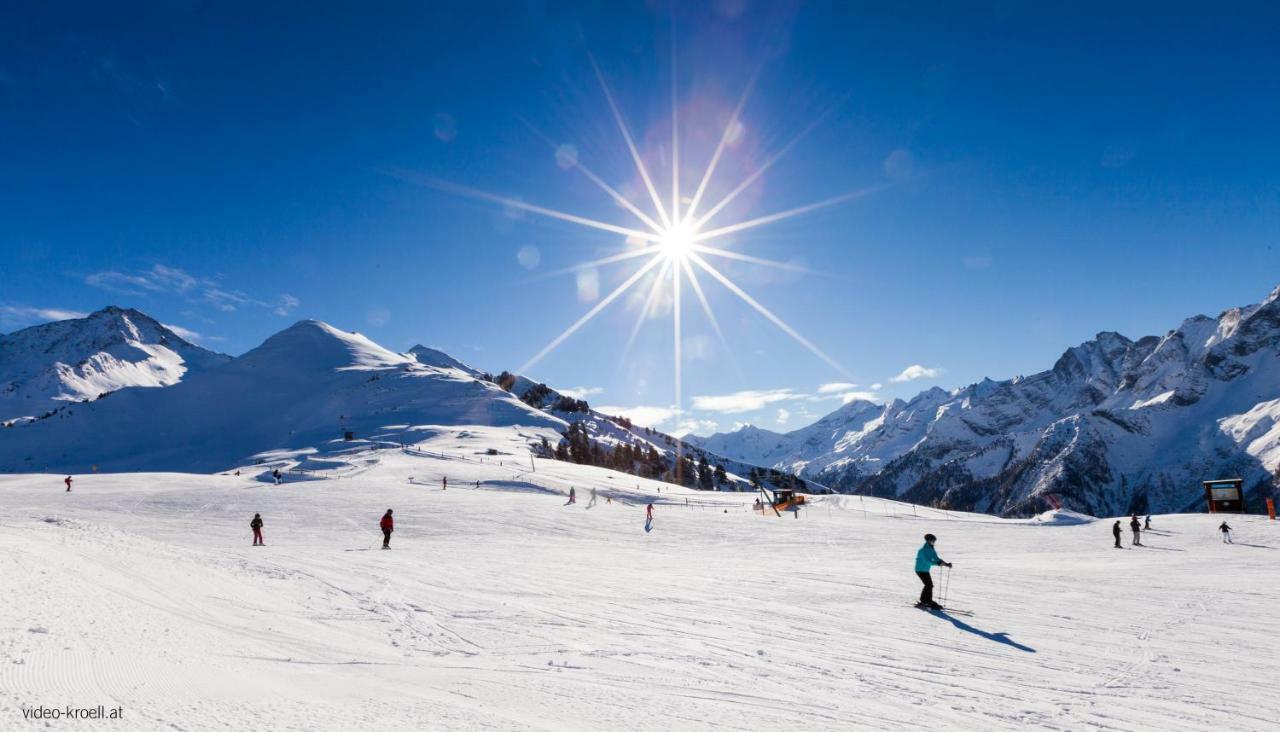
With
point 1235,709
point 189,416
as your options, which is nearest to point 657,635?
point 1235,709

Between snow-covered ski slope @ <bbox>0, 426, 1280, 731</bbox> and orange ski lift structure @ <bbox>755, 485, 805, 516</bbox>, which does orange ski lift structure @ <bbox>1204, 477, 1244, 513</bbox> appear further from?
orange ski lift structure @ <bbox>755, 485, 805, 516</bbox>

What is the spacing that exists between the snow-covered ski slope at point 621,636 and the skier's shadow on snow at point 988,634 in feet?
0.22

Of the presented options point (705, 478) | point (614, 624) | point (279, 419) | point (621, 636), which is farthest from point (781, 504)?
point (279, 419)

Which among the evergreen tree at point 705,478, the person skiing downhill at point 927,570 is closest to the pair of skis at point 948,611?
the person skiing downhill at point 927,570

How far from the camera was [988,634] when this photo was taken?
40.3ft

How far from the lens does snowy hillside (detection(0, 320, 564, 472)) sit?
4058 inches

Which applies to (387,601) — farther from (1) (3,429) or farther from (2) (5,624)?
(1) (3,429)

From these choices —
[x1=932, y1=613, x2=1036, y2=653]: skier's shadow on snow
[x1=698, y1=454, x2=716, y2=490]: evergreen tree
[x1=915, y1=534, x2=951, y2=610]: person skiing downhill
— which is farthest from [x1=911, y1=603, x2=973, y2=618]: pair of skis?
[x1=698, y1=454, x2=716, y2=490]: evergreen tree

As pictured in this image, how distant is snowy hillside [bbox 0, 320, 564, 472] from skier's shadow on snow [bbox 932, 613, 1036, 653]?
267 ft

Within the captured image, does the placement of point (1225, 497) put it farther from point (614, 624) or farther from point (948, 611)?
point (614, 624)

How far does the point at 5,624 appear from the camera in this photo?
8.16 metres

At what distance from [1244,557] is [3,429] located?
17375 centimetres

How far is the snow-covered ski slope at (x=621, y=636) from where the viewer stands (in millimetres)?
7285

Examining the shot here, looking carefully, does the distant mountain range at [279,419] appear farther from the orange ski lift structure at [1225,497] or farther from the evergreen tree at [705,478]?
the orange ski lift structure at [1225,497]
